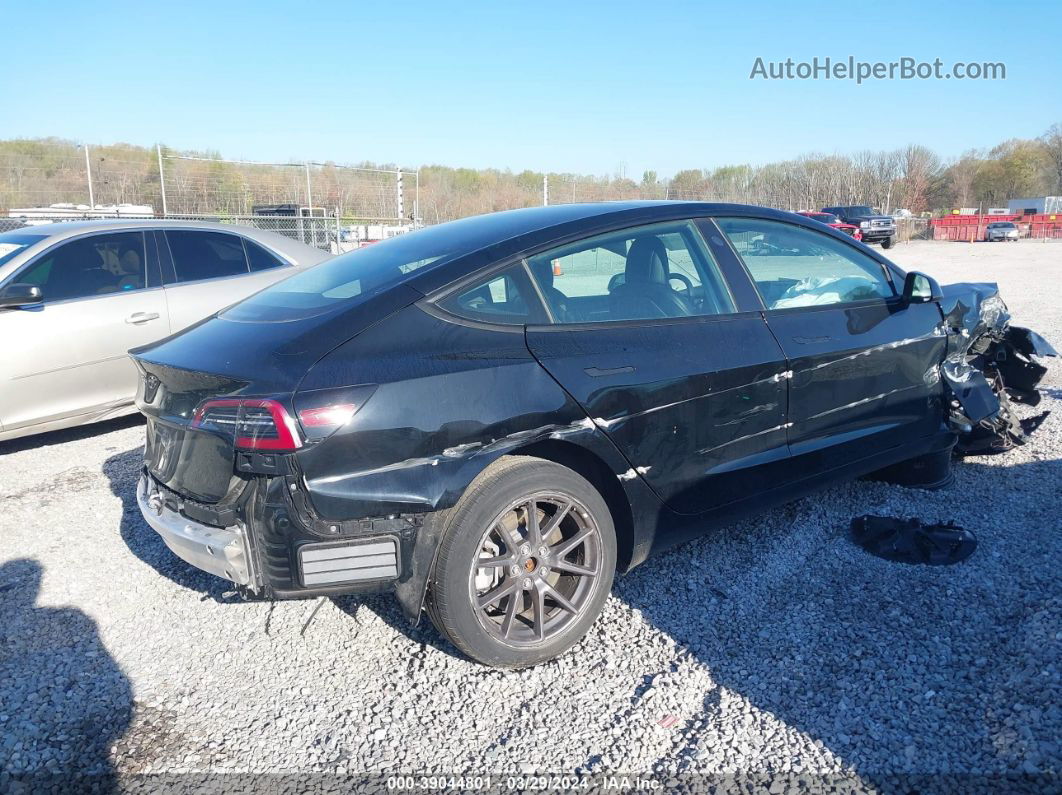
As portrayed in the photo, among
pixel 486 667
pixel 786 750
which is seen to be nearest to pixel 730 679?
pixel 786 750

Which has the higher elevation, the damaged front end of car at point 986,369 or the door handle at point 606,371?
the door handle at point 606,371

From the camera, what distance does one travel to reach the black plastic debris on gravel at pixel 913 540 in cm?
365

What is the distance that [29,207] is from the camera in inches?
661

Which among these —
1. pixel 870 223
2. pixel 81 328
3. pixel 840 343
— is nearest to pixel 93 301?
pixel 81 328

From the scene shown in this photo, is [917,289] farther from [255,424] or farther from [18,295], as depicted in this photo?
[18,295]

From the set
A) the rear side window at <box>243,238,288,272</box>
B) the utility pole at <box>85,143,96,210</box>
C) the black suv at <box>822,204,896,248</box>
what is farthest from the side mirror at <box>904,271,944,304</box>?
the black suv at <box>822,204,896,248</box>

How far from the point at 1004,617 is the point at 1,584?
4.42 metres

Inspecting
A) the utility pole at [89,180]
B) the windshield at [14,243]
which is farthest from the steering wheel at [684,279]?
the utility pole at [89,180]

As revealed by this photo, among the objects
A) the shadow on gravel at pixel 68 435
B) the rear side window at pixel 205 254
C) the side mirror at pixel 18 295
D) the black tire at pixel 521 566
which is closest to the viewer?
the black tire at pixel 521 566

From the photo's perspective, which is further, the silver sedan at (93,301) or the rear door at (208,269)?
the rear door at (208,269)

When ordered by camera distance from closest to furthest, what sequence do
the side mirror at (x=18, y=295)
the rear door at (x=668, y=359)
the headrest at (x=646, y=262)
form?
the rear door at (x=668, y=359) < the headrest at (x=646, y=262) < the side mirror at (x=18, y=295)

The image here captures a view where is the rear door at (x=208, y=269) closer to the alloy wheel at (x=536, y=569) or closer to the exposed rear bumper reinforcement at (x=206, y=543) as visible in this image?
the exposed rear bumper reinforcement at (x=206, y=543)

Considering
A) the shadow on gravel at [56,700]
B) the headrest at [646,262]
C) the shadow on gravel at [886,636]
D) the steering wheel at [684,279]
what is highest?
the headrest at [646,262]

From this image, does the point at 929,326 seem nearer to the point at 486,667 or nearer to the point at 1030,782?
the point at 1030,782
